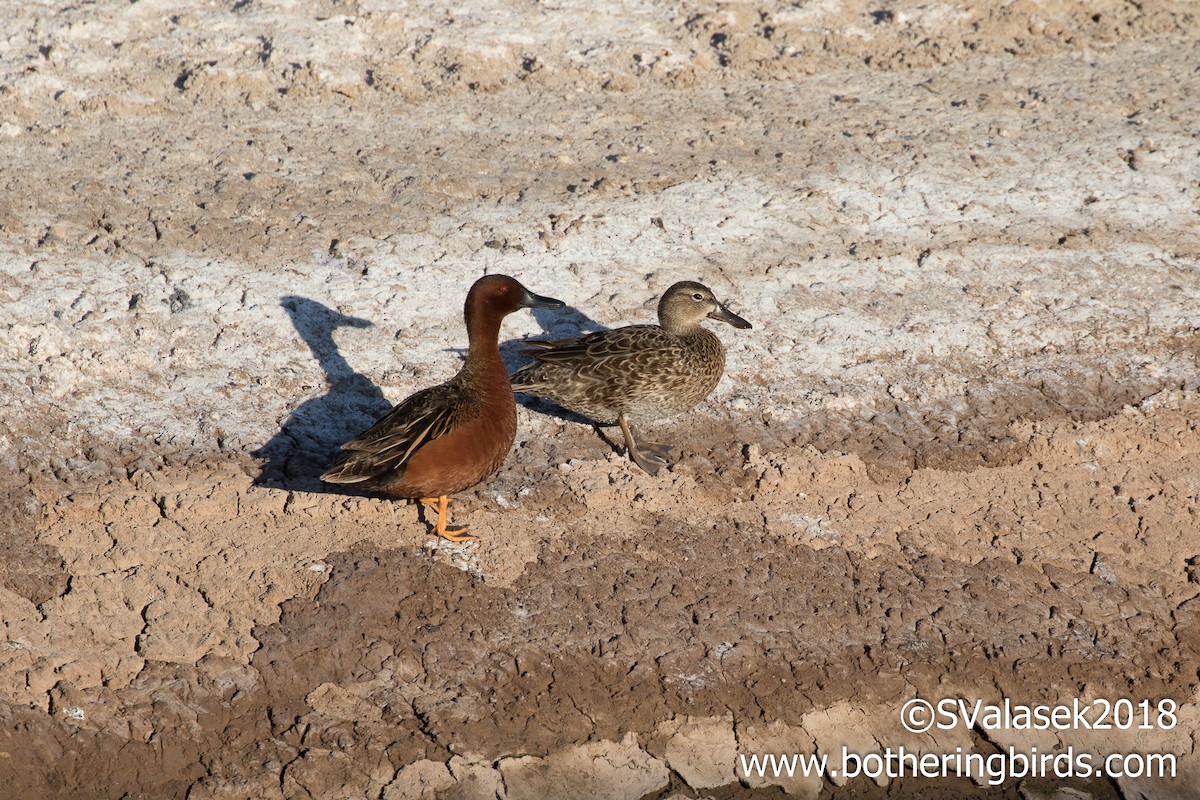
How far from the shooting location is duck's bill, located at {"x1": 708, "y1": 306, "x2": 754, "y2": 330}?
686 centimetres

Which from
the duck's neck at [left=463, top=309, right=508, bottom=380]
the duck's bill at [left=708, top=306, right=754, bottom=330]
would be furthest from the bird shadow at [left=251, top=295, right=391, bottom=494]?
the duck's bill at [left=708, top=306, right=754, bottom=330]

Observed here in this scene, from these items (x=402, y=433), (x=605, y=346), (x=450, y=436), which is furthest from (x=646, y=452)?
(x=402, y=433)

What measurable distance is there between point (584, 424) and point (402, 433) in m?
1.46

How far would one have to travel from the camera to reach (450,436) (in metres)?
5.53

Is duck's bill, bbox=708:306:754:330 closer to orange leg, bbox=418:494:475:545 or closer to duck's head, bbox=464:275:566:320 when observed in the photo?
duck's head, bbox=464:275:566:320

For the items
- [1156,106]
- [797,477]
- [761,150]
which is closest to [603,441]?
[797,477]

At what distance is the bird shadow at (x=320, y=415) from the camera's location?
241 inches

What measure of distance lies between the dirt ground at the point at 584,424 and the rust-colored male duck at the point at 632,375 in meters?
0.23

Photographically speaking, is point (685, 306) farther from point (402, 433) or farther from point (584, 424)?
point (402, 433)

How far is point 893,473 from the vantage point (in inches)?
252

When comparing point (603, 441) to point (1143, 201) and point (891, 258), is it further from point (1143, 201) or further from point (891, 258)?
point (1143, 201)

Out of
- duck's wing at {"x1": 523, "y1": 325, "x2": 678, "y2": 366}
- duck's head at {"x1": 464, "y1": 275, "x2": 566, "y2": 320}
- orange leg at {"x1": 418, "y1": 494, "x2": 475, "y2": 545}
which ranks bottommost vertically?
orange leg at {"x1": 418, "y1": 494, "x2": 475, "y2": 545}

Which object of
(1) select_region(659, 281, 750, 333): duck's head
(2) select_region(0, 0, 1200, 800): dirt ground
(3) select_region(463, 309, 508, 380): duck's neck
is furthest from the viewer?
(1) select_region(659, 281, 750, 333): duck's head

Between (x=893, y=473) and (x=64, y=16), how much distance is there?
25.7 feet
